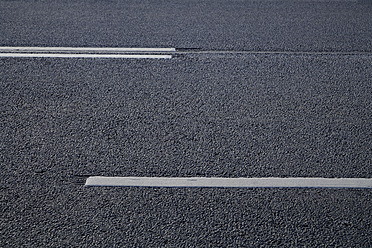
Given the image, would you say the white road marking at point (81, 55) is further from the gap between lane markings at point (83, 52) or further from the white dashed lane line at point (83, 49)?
the white dashed lane line at point (83, 49)

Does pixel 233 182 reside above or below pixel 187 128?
below

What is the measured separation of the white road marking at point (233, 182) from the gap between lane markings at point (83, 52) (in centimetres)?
252

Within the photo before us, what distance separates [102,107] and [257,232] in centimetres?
225

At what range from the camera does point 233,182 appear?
3.58m

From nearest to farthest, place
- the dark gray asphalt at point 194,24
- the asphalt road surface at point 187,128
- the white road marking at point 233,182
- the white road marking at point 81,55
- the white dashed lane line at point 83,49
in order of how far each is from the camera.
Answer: the asphalt road surface at point 187,128 < the white road marking at point 233,182 < the white road marking at point 81,55 < the white dashed lane line at point 83,49 < the dark gray asphalt at point 194,24

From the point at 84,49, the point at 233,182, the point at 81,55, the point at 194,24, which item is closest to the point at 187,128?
the point at 233,182

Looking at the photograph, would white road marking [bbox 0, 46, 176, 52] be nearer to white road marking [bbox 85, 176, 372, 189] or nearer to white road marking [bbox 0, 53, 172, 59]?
white road marking [bbox 0, 53, 172, 59]

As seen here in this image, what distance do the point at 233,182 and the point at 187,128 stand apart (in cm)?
89

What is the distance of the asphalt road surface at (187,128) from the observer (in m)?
3.15

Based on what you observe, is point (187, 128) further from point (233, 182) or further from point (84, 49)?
point (84, 49)

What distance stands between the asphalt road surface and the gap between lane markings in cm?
13

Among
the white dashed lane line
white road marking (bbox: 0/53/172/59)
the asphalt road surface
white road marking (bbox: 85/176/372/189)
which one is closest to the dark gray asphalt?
the asphalt road surface

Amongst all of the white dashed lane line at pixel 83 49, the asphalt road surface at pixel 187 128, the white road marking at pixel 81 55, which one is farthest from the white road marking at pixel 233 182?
the white dashed lane line at pixel 83 49

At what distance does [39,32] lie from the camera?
641 centimetres
